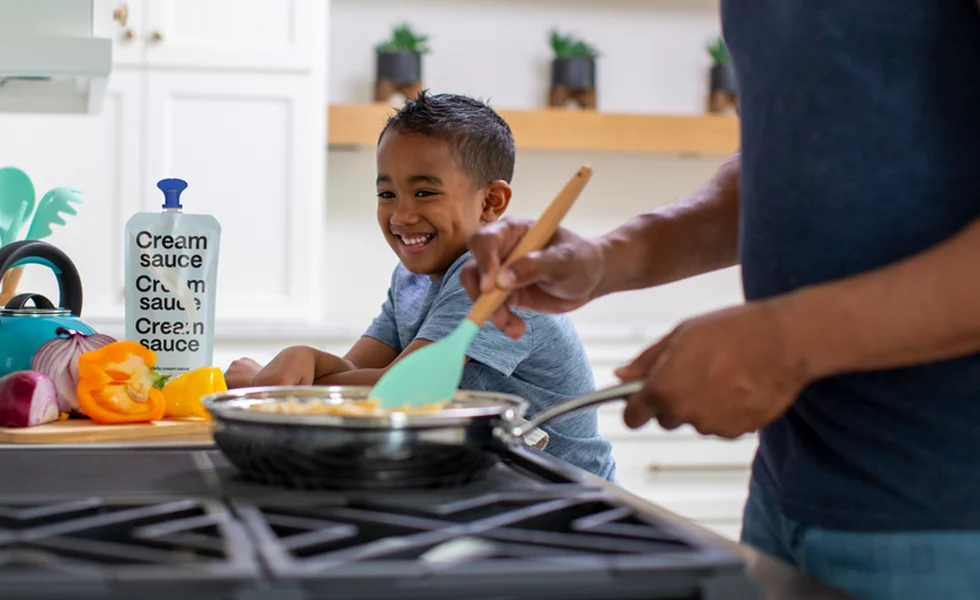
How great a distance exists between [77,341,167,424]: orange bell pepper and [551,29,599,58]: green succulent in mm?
2399

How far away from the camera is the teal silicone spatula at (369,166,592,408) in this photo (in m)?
0.88

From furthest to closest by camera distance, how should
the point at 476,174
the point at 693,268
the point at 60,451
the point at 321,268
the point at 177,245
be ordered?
1. the point at 321,268
2. the point at 476,174
3. the point at 177,245
4. the point at 693,268
5. the point at 60,451

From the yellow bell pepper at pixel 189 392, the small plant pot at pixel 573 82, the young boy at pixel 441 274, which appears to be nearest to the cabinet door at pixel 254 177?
the small plant pot at pixel 573 82

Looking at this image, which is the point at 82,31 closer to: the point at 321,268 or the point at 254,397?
the point at 254,397

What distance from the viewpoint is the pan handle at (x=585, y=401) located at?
2.48 ft

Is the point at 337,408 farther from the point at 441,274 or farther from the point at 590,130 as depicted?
the point at 590,130

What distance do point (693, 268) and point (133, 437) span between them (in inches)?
23.6

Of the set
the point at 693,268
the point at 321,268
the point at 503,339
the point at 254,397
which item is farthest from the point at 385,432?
the point at 321,268

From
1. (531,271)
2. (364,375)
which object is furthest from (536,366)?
(531,271)

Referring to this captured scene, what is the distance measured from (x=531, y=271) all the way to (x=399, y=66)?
2.49 metres

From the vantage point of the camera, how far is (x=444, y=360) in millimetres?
885

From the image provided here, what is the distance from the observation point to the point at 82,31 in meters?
1.63

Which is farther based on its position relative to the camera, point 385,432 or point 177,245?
point 177,245

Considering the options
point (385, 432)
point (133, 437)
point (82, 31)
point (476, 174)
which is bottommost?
point (133, 437)
